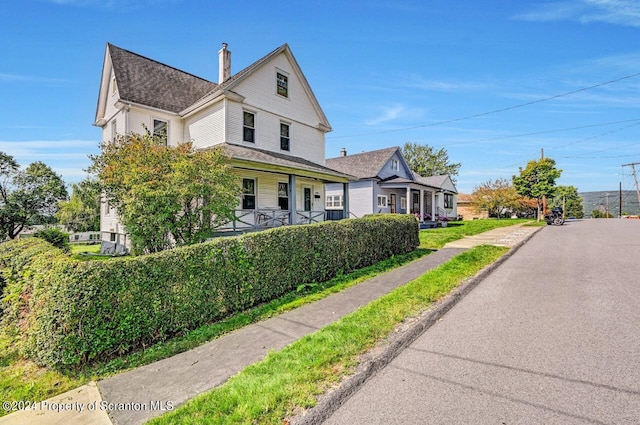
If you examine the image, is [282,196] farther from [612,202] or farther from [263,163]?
[612,202]

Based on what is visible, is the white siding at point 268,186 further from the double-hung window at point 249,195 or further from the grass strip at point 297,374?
the grass strip at point 297,374

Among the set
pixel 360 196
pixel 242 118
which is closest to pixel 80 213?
pixel 242 118

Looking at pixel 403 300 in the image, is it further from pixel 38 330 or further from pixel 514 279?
pixel 38 330

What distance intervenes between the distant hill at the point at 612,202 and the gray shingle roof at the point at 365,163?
6687cm

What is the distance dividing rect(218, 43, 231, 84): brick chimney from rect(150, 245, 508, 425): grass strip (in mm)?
16309

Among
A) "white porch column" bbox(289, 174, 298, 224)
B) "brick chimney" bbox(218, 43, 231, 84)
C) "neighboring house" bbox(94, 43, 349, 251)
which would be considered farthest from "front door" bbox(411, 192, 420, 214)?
"brick chimney" bbox(218, 43, 231, 84)

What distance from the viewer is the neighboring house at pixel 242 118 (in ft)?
45.4

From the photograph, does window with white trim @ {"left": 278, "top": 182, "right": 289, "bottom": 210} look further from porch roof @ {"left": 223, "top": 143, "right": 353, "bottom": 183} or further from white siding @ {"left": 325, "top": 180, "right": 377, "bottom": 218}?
white siding @ {"left": 325, "top": 180, "right": 377, "bottom": 218}

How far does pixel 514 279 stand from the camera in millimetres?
7383

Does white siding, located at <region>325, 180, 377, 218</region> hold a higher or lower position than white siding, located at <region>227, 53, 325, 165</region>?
lower

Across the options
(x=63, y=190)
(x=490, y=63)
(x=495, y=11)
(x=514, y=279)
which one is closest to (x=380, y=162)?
(x=490, y=63)

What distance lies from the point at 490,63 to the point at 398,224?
11.7 meters

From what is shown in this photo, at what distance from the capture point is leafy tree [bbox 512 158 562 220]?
109 ft

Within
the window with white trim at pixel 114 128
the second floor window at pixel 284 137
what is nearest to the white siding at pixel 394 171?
the second floor window at pixel 284 137
